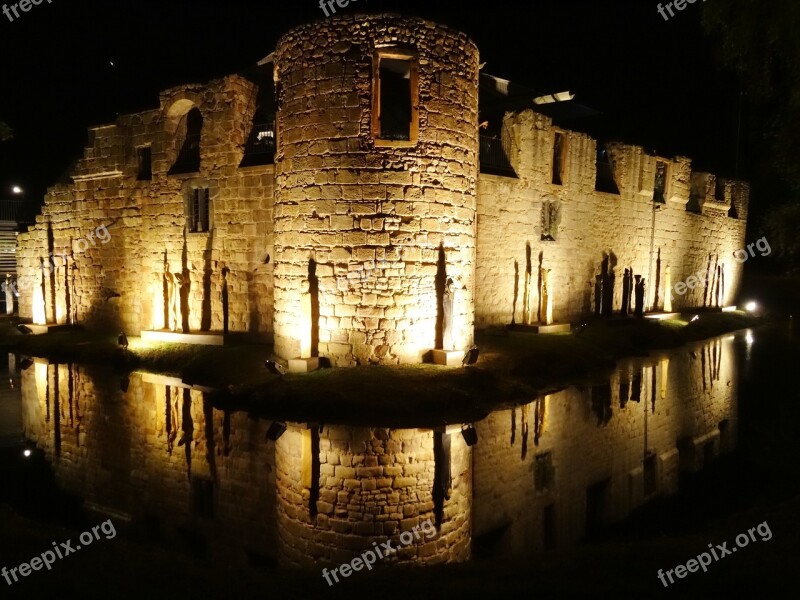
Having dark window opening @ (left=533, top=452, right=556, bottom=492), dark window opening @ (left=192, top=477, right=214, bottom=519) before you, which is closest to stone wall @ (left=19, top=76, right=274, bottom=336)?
dark window opening @ (left=192, top=477, right=214, bottom=519)

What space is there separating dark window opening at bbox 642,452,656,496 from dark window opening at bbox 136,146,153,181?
1598 cm

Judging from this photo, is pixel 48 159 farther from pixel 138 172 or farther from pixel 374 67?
pixel 374 67

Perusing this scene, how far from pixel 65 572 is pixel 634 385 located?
12226 mm

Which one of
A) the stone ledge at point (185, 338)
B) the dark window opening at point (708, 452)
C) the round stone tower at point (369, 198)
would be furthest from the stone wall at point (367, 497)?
the stone ledge at point (185, 338)

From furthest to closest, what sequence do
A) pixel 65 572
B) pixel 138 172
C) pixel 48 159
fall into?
pixel 48 159 < pixel 138 172 < pixel 65 572

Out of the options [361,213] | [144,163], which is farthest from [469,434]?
[144,163]

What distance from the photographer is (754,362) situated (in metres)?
17.1

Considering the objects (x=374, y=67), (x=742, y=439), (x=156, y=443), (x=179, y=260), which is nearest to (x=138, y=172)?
(x=179, y=260)

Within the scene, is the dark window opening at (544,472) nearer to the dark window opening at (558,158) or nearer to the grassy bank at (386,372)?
the grassy bank at (386,372)

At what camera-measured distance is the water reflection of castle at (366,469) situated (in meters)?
6.36

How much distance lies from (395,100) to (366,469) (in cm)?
1465

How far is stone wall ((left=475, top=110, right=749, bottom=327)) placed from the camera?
1741 cm

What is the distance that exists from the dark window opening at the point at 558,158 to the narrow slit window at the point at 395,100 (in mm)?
5072

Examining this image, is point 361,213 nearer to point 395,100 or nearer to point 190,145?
point 190,145
